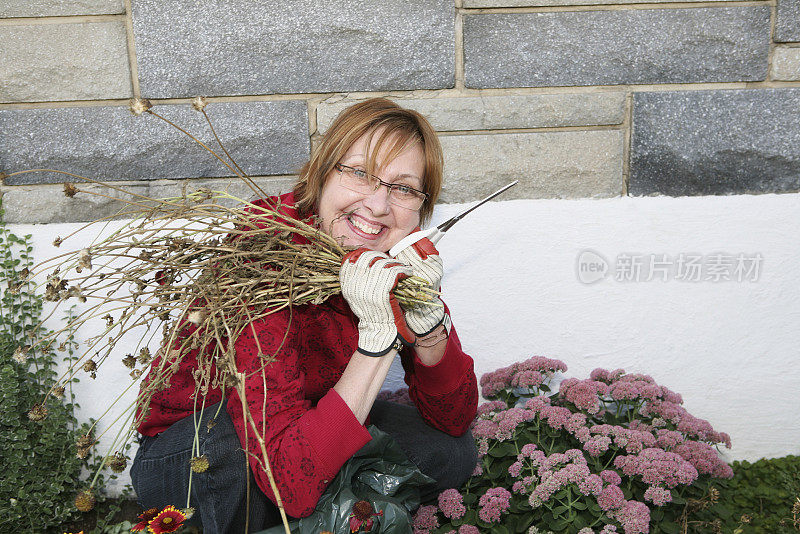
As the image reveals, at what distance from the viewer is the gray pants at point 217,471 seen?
1.87m

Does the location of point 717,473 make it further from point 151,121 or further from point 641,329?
point 151,121

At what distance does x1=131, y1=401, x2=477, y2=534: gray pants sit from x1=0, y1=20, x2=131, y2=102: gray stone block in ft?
5.14

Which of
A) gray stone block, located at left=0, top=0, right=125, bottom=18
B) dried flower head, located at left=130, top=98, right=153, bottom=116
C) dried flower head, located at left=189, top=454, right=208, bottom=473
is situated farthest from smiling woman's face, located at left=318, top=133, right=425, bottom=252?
gray stone block, located at left=0, top=0, right=125, bottom=18

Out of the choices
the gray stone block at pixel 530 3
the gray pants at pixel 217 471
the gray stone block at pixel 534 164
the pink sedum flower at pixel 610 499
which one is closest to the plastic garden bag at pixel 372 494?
the gray pants at pixel 217 471

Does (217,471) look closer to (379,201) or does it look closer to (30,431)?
(379,201)

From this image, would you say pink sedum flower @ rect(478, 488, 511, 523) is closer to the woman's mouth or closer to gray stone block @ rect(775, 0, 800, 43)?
the woman's mouth

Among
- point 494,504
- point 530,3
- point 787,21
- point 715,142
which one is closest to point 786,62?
point 787,21

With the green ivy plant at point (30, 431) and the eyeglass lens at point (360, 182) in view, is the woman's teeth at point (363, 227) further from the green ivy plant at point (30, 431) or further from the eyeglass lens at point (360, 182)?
the green ivy plant at point (30, 431)

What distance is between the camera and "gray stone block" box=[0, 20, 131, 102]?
8.68ft

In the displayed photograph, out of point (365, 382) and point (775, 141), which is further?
point (775, 141)

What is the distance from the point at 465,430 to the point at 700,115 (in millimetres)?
1799

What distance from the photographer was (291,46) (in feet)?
8.84

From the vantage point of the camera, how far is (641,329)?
300 cm

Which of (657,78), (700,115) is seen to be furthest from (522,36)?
(700,115)
